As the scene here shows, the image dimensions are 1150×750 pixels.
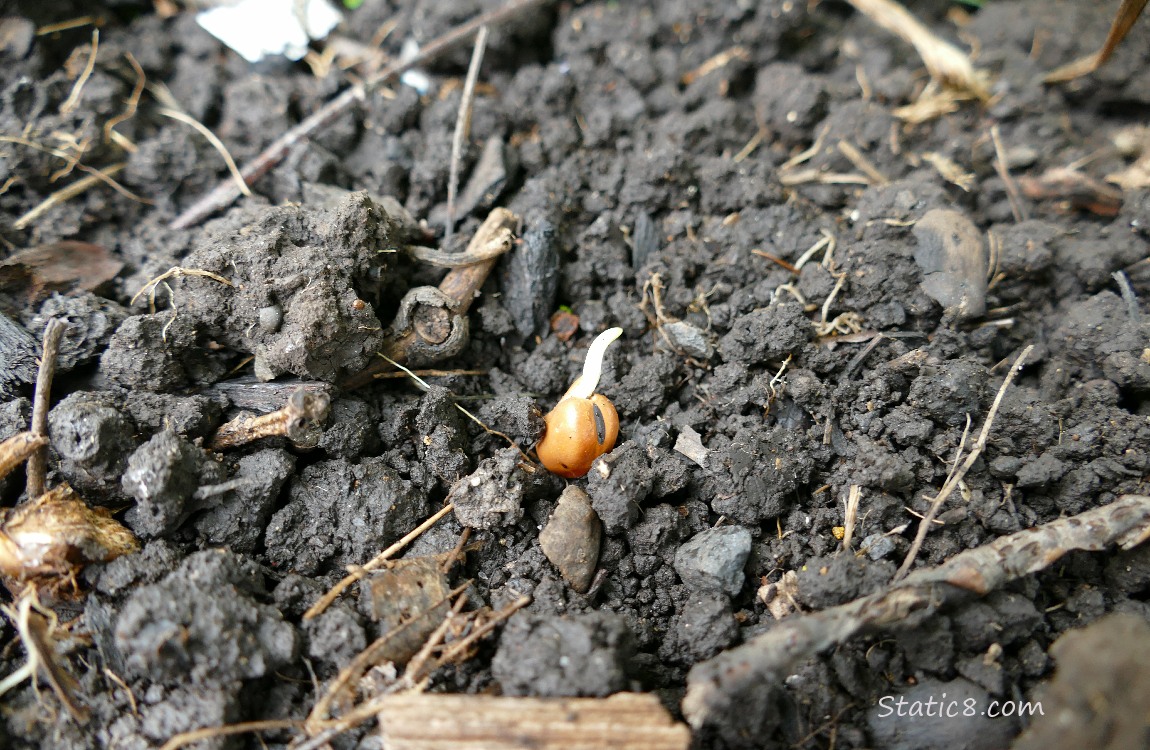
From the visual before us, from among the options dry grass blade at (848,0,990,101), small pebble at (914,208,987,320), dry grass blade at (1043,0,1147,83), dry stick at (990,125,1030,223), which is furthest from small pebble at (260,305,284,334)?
dry grass blade at (1043,0,1147,83)

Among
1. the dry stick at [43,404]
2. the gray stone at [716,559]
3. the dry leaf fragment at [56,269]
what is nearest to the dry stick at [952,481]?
the gray stone at [716,559]

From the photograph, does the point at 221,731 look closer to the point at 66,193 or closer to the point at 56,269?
the point at 56,269

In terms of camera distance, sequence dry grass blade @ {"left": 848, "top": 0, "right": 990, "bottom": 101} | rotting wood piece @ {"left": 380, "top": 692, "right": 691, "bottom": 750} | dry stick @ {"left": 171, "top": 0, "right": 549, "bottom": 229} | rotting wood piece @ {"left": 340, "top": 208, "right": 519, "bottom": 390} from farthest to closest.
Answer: dry grass blade @ {"left": 848, "top": 0, "right": 990, "bottom": 101} < dry stick @ {"left": 171, "top": 0, "right": 549, "bottom": 229} < rotting wood piece @ {"left": 340, "top": 208, "right": 519, "bottom": 390} < rotting wood piece @ {"left": 380, "top": 692, "right": 691, "bottom": 750}

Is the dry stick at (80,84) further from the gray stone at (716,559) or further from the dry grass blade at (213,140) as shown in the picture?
the gray stone at (716,559)

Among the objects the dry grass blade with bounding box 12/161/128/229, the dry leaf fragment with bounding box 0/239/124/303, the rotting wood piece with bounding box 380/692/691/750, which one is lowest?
the rotting wood piece with bounding box 380/692/691/750

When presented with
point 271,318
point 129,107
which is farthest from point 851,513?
point 129,107

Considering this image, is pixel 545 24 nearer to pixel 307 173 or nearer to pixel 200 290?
pixel 307 173

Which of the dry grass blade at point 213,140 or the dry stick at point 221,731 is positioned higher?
the dry grass blade at point 213,140

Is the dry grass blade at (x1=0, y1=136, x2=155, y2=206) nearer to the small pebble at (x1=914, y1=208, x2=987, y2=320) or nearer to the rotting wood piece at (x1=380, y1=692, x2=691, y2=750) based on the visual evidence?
the rotting wood piece at (x1=380, y1=692, x2=691, y2=750)
